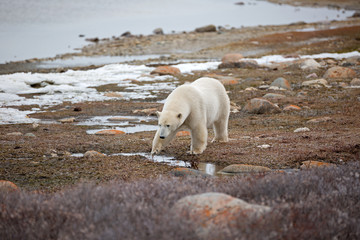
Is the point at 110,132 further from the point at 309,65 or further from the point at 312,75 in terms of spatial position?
the point at 309,65

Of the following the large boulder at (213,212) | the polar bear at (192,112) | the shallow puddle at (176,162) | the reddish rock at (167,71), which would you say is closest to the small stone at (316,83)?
the reddish rock at (167,71)

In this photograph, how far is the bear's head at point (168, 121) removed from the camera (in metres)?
9.78

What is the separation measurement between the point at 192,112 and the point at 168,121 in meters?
1.12

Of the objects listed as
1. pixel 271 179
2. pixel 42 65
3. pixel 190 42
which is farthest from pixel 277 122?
pixel 190 42

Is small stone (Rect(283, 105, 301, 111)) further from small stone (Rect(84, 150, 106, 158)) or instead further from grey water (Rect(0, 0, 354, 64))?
grey water (Rect(0, 0, 354, 64))

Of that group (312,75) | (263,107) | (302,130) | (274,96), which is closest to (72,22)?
(312,75)

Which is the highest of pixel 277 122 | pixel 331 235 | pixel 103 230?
pixel 103 230

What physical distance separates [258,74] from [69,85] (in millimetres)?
13203

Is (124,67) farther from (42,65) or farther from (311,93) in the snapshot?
(311,93)

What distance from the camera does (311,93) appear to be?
882 inches

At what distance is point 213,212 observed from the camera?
175 inches

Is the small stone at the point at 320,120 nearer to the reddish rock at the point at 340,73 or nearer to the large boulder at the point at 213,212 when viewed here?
the large boulder at the point at 213,212

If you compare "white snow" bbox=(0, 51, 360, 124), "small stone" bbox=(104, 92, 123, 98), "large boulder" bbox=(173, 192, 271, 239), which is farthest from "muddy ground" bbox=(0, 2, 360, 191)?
"large boulder" bbox=(173, 192, 271, 239)

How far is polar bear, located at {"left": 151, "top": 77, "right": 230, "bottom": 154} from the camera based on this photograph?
32.7ft
